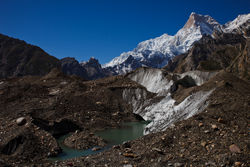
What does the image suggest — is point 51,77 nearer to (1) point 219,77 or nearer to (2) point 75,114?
(2) point 75,114

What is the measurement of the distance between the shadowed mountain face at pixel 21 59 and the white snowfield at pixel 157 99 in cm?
13331

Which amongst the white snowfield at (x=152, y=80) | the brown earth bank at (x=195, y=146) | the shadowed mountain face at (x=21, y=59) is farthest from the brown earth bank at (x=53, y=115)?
the shadowed mountain face at (x=21, y=59)

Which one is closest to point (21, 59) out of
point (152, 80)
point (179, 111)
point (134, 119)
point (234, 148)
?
point (152, 80)

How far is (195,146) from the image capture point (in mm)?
13602

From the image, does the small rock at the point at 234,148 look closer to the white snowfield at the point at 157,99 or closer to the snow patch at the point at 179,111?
the snow patch at the point at 179,111

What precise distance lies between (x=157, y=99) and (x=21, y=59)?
525 feet

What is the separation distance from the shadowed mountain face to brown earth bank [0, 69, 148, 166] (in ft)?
420

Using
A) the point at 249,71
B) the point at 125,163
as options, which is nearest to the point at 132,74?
the point at 125,163

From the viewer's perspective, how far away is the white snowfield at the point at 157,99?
86.1 feet

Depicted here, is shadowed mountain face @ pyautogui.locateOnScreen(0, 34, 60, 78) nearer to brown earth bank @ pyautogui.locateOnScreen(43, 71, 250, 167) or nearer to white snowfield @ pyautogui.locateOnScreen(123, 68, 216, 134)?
white snowfield @ pyautogui.locateOnScreen(123, 68, 216, 134)

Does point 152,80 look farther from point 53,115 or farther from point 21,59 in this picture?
point 21,59

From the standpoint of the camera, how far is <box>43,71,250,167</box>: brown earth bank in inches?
463

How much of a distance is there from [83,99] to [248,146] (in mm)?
29161

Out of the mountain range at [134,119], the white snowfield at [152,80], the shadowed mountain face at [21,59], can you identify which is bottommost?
the mountain range at [134,119]
